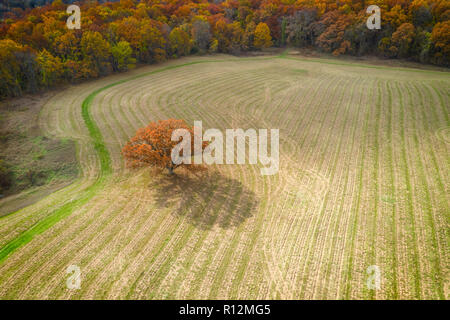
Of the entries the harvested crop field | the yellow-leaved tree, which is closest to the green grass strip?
the harvested crop field

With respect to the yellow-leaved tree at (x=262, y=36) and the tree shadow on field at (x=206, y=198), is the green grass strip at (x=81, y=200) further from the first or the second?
the yellow-leaved tree at (x=262, y=36)

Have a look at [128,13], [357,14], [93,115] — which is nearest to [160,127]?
[93,115]

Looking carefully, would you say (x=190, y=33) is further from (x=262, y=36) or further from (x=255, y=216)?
(x=255, y=216)

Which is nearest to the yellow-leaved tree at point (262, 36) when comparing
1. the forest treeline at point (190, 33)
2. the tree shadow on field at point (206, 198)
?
the forest treeline at point (190, 33)

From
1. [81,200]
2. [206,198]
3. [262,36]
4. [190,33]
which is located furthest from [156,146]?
[262,36]

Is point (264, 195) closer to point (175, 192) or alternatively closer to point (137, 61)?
point (175, 192)

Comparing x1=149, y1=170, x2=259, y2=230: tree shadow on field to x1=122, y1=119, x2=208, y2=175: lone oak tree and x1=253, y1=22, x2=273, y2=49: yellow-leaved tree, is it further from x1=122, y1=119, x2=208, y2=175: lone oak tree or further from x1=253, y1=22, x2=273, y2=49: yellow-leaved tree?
x1=253, y1=22, x2=273, y2=49: yellow-leaved tree

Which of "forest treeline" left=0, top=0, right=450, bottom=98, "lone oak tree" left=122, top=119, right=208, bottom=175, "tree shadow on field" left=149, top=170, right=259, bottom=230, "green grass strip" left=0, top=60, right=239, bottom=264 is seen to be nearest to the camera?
"green grass strip" left=0, top=60, right=239, bottom=264

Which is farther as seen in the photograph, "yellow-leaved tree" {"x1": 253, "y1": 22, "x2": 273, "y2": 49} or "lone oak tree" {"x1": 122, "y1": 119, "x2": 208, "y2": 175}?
"yellow-leaved tree" {"x1": 253, "y1": 22, "x2": 273, "y2": 49}
